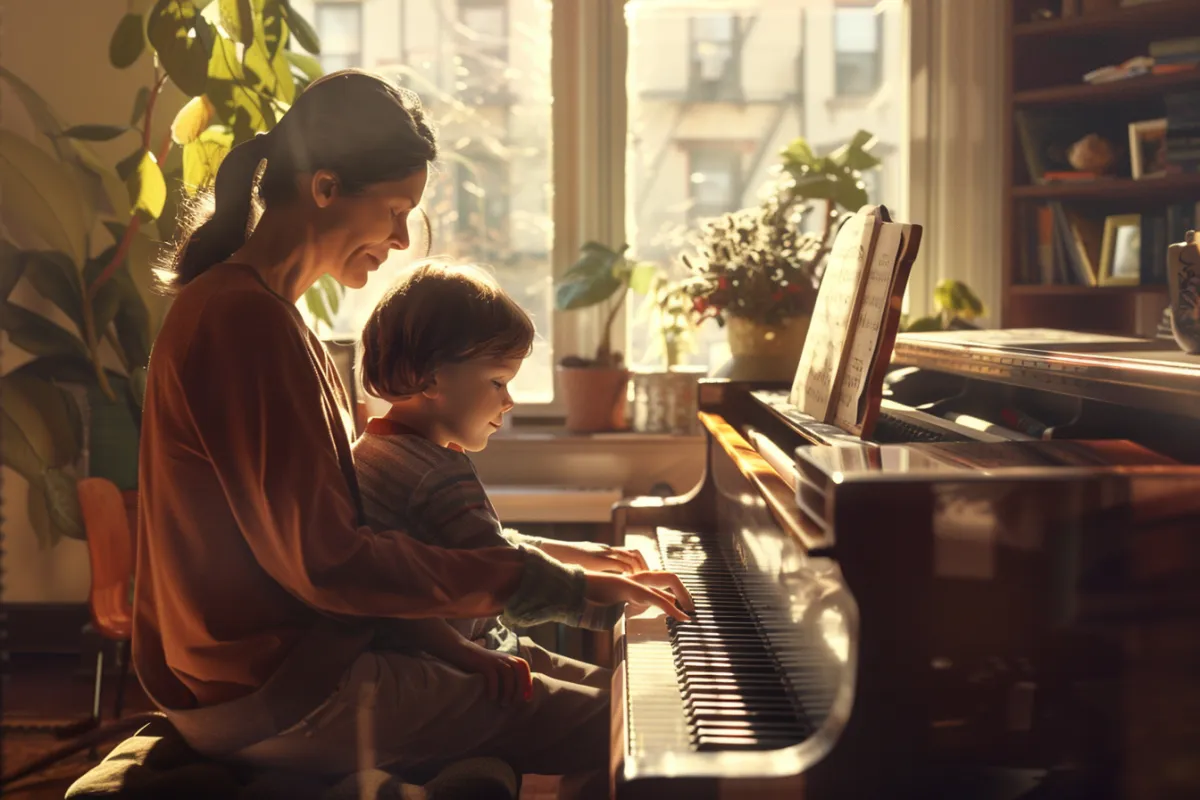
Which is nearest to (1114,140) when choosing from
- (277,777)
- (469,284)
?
(469,284)

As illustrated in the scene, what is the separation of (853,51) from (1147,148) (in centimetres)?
91

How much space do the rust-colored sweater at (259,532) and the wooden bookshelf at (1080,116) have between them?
7.44 feet

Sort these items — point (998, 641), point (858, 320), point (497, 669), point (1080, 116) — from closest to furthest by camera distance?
1. point (998, 641)
2. point (497, 669)
3. point (858, 320)
4. point (1080, 116)

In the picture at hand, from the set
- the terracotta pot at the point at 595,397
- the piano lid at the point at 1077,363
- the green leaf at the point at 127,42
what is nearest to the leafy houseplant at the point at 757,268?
the piano lid at the point at 1077,363

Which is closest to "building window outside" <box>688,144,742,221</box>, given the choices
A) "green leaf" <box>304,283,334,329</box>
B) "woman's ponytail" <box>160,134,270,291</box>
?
"green leaf" <box>304,283,334,329</box>

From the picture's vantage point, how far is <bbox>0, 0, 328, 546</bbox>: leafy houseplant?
265 centimetres

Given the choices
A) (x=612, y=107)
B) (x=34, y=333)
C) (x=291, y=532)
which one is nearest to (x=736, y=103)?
(x=612, y=107)

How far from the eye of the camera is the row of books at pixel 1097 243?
297 centimetres

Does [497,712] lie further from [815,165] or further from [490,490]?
[815,165]

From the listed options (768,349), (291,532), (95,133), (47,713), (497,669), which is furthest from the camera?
(47,713)

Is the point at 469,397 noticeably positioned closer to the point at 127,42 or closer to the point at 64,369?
the point at 127,42

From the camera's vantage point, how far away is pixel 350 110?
4.35 feet

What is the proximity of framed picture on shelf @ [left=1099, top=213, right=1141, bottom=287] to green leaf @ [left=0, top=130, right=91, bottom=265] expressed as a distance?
108 inches

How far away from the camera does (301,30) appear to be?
283cm
